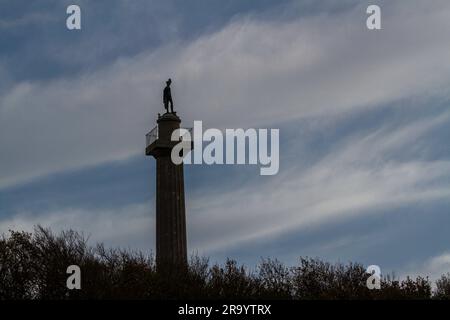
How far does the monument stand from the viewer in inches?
1639

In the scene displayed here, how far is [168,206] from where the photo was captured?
42.0m

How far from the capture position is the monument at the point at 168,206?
4162 cm

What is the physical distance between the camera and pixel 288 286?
4744 centimetres

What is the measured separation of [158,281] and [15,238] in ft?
28.1

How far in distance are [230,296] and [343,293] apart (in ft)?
24.3
